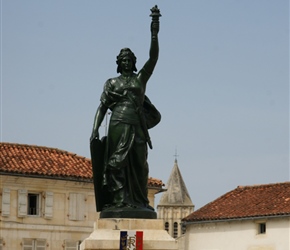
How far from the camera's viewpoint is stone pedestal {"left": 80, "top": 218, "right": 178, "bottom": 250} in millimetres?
16188

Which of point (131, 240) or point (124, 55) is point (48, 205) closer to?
point (124, 55)

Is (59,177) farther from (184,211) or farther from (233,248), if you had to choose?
(184,211)

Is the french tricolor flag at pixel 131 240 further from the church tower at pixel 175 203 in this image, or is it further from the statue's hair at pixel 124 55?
the church tower at pixel 175 203

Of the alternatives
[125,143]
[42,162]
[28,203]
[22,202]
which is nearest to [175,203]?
[42,162]

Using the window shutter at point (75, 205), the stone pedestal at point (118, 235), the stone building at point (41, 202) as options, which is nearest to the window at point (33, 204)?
the stone building at point (41, 202)

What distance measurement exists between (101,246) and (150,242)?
712 millimetres

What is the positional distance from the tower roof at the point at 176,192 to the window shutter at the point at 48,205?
282 ft

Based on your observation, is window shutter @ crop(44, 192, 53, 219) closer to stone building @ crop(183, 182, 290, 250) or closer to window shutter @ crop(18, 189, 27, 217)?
window shutter @ crop(18, 189, 27, 217)

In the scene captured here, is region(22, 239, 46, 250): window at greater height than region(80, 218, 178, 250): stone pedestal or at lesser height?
greater

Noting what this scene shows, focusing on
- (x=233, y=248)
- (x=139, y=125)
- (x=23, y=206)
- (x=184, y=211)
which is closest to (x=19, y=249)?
(x=23, y=206)

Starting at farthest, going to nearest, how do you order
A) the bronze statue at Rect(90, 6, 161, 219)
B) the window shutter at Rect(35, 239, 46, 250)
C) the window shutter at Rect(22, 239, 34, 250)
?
the window shutter at Rect(35, 239, 46, 250), the window shutter at Rect(22, 239, 34, 250), the bronze statue at Rect(90, 6, 161, 219)

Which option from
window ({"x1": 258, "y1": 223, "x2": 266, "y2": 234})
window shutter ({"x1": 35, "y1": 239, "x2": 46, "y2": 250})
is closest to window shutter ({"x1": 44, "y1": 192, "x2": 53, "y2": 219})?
window shutter ({"x1": 35, "y1": 239, "x2": 46, "y2": 250})

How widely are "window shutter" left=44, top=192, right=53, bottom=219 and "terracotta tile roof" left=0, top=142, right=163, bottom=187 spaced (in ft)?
2.89

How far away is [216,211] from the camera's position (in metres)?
56.9
